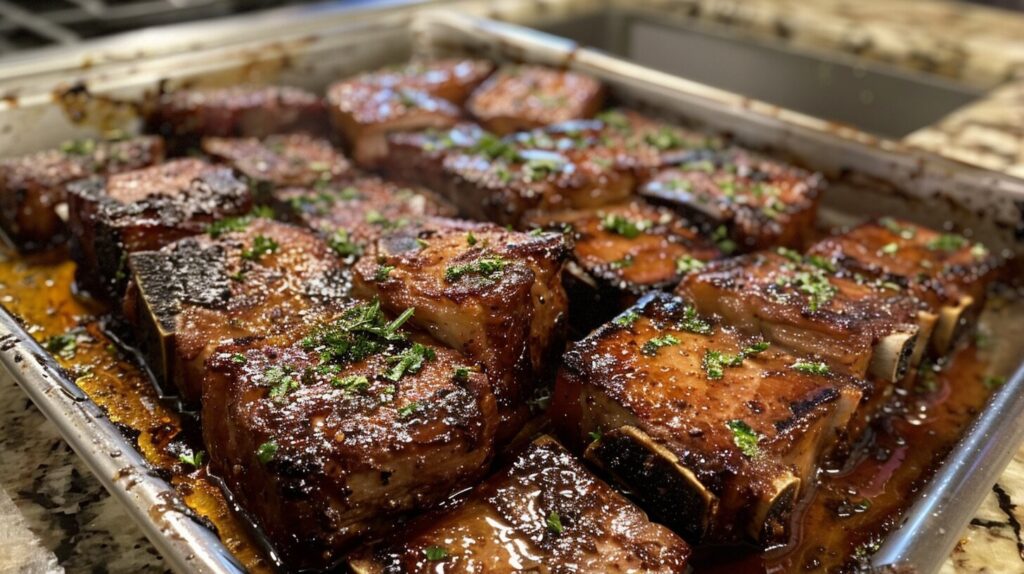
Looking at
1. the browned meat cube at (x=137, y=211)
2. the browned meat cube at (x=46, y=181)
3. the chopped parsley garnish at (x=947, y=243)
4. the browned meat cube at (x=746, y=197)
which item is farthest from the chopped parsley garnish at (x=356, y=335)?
the chopped parsley garnish at (x=947, y=243)

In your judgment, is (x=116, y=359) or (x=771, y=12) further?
(x=771, y=12)

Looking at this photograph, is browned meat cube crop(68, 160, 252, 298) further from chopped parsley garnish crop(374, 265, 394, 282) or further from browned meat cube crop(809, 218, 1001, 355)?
browned meat cube crop(809, 218, 1001, 355)

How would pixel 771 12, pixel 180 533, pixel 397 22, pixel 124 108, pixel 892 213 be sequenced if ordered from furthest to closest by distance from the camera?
1. pixel 771 12
2. pixel 397 22
3. pixel 124 108
4. pixel 892 213
5. pixel 180 533

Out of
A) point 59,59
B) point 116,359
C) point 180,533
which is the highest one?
point 59,59

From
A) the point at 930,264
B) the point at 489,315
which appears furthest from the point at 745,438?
the point at 930,264

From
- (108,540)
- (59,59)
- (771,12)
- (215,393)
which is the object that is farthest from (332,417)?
(771,12)

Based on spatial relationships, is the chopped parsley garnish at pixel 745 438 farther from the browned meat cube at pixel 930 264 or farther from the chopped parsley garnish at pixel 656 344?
the browned meat cube at pixel 930 264

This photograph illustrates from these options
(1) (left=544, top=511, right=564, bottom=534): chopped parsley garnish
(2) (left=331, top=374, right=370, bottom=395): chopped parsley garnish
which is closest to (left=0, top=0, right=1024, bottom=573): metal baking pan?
(2) (left=331, top=374, right=370, bottom=395): chopped parsley garnish

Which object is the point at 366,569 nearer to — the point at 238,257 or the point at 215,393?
the point at 215,393
